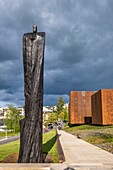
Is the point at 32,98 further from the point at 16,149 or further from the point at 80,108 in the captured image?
the point at 80,108

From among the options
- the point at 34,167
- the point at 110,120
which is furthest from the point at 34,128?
the point at 110,120

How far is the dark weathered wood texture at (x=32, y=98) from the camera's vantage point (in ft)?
16.4

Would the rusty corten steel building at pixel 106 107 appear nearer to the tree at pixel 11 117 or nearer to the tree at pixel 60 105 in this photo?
the tree at pixel 11 117

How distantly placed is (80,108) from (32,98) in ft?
110

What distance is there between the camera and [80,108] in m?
38.3

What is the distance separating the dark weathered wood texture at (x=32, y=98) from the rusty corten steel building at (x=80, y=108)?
32.9 m

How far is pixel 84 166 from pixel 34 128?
1.49m

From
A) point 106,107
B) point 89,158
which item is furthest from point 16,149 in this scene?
point 106,107

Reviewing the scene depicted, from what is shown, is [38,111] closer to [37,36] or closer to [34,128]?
[34,128]

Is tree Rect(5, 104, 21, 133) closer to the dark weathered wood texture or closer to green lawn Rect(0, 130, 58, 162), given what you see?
green lawn Rect(0, 130, 58, 162)

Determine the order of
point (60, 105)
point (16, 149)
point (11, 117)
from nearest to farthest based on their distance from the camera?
point (16, 149) → point (11, 117) → point (60, 105)


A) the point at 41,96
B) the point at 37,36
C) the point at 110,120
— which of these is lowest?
the point at 110,120

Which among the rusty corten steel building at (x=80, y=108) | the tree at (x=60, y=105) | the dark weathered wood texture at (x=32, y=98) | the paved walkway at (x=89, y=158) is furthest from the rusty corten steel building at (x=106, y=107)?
the tree at (x=60, y=105)

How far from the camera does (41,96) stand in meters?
5.33
